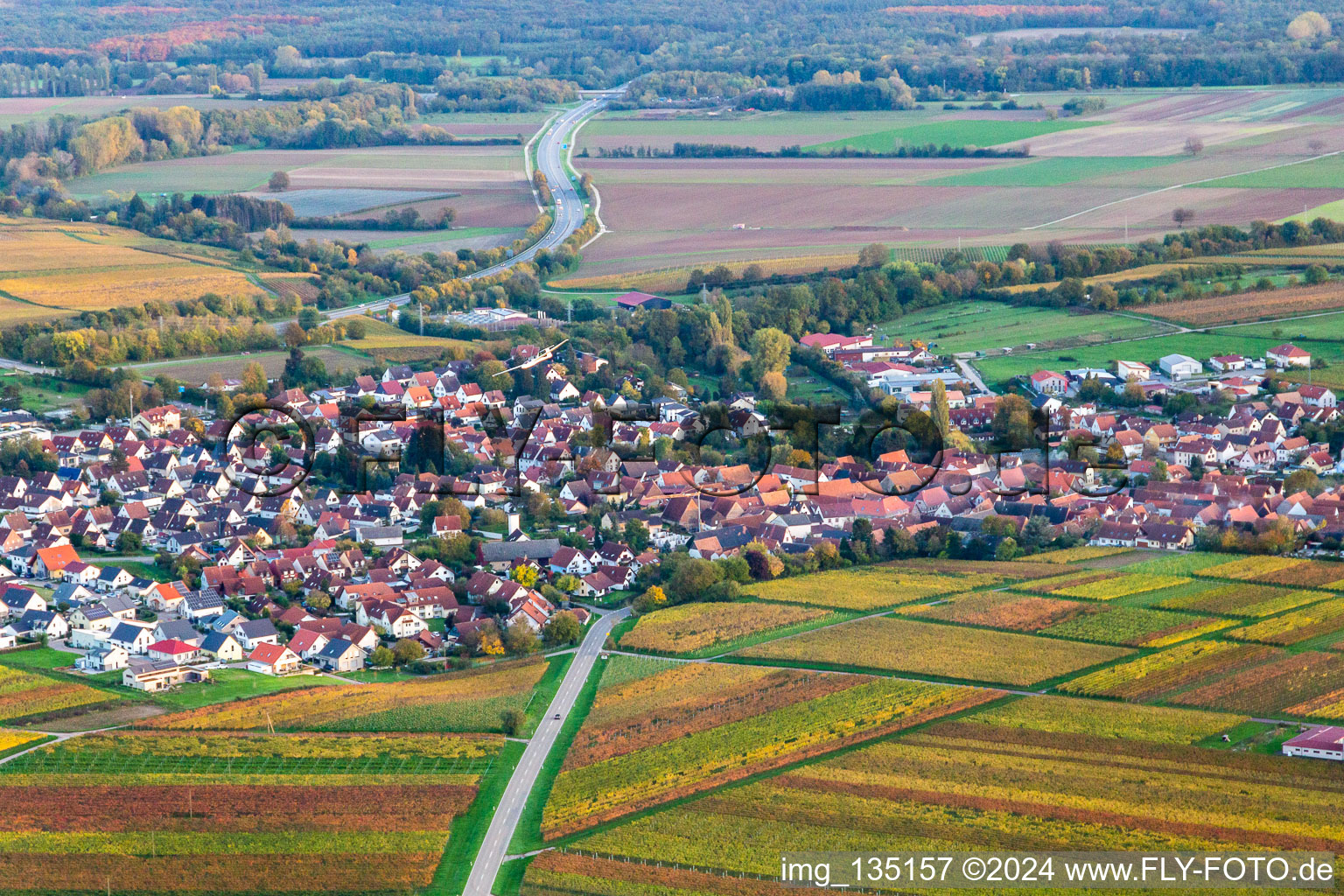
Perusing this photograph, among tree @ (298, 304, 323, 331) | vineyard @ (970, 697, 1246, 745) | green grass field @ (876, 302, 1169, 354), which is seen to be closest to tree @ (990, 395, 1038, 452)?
green grass field @ (876, 302, 1169, 354)

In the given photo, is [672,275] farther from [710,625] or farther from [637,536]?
[710,625]

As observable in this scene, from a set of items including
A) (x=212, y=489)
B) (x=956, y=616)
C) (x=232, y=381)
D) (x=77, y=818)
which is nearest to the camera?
(x=77, y=818)

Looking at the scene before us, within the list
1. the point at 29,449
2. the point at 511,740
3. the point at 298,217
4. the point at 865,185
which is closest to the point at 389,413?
the point at 29,449

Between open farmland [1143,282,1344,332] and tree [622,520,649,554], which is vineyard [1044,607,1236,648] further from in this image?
open farmland [1143,282,1344,332]

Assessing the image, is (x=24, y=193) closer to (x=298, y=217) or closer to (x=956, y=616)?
(x=298, y=217)

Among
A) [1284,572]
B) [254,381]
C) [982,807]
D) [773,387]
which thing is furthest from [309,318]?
[982,807]

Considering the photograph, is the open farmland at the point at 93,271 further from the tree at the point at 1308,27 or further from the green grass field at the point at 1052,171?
the tree at the point at 1308,27

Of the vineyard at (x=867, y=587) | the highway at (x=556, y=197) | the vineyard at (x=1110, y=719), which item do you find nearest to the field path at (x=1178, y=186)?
the highway at (x=556, y=197)
